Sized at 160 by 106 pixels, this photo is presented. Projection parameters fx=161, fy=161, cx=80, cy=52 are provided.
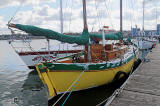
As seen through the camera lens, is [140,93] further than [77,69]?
No

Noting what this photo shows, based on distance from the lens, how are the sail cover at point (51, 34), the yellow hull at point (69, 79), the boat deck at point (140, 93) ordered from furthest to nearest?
1. the yellow hull at point (69, 79)
2. the sail cover at point (51, 34)
3. the boat deck at point (140, 93)

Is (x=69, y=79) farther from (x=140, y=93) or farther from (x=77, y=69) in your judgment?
(x=140, y=93)

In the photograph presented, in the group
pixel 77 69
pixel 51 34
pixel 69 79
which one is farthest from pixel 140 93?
pixel 51 34

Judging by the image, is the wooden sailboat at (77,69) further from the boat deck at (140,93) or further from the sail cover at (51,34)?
the boat deck at (140,93)

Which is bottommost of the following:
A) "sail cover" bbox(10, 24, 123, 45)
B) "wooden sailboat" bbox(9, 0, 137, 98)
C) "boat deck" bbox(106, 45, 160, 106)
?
"boat deck" bbox(106, 45, 160, 106)

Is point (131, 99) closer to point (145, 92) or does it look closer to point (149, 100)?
point (149, 100)

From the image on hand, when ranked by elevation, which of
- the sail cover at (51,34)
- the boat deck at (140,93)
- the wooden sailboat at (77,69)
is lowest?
the boat deck at (140,93)

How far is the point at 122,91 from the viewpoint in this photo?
7250 millimetres

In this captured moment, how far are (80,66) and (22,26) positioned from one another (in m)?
3.48

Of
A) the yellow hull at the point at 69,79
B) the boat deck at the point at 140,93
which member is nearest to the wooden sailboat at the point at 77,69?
the yellow hull at the point at 69,79

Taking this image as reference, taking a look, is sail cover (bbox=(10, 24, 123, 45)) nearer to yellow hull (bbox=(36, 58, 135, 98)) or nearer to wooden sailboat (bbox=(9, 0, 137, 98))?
wooden sailboat (bbox=(9, 0, 137, 98))

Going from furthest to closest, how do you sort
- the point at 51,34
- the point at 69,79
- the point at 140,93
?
the point at 69,79 < the point at 51,34 < the point at 140,93

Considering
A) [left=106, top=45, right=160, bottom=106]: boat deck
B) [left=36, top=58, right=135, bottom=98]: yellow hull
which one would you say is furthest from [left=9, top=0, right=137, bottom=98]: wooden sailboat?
[left=106, top=45, right=160, bottom=106]: boat deck

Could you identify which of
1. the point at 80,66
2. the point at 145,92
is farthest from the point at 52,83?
the point at 145,92
